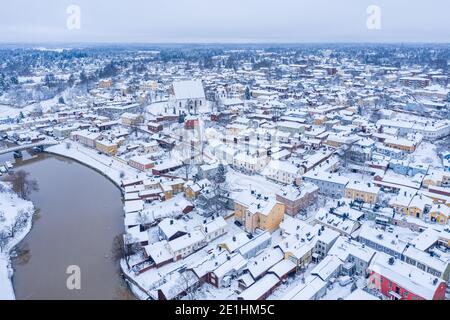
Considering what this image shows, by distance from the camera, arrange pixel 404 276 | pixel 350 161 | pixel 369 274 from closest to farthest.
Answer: pixel 404 276 → pixel 369 274 → pixel 350 161

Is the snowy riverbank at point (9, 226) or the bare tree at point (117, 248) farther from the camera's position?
the bare tree at point (117, 248)

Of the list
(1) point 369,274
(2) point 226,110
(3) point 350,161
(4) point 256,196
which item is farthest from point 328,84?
(1) point 369,274

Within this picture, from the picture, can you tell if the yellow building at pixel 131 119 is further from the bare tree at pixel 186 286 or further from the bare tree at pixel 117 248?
the bare tree at pixel 186 286

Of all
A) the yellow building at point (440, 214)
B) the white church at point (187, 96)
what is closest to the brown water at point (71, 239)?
the yellow building at point (440, 214)

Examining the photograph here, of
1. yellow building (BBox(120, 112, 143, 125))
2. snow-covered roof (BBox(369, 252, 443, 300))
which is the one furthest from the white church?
snow-covered roof (BBox(369, 252, 443, 300))

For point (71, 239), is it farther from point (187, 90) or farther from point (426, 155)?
point (187, 90)

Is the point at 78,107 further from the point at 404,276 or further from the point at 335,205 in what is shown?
the point at 404,276

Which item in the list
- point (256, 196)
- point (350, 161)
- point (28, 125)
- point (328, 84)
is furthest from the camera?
point (328, 84)
